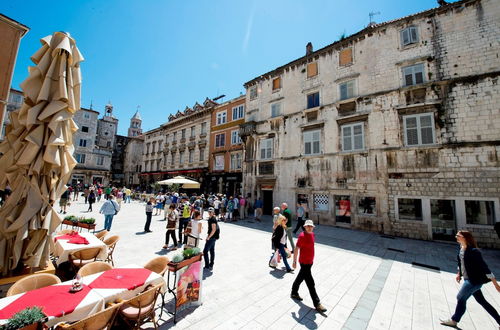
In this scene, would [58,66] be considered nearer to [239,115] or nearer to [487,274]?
[487,274]

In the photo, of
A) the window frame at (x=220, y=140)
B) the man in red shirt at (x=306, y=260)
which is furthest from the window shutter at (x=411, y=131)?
the window frame at (x=220, y=140)

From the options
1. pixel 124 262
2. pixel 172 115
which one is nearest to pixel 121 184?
pixel 172 115

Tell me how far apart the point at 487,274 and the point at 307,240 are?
3.33 metres

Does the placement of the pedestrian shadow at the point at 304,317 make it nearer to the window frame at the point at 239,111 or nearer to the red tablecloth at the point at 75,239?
the red tablecloth at the point at 75,239

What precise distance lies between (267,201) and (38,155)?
1722cm

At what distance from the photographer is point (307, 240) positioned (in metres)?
4.87

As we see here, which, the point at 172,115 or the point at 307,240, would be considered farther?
the point at 172,115

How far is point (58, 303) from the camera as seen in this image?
2.88m

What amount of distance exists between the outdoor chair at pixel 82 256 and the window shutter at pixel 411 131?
16.1 meters

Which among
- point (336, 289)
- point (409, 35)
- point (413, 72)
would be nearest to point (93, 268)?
point (336, 289)

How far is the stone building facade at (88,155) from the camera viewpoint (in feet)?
119

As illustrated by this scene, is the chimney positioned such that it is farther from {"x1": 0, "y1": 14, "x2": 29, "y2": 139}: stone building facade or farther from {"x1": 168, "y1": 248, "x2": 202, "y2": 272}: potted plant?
{"x1": 168, "y1": 248, "x2": 202, "y2": 272}: potted plant

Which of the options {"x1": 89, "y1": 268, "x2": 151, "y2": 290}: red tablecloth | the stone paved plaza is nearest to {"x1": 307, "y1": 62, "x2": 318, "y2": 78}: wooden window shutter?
the stone paved plaza

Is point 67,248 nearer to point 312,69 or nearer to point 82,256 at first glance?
point 82,256
